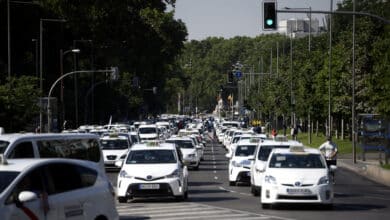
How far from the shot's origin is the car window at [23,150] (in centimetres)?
2076

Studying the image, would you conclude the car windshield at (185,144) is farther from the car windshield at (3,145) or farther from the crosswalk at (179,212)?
the car windshield at (3,145)

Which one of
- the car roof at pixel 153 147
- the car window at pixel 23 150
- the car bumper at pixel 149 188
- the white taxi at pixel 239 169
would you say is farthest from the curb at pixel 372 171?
the car window at pixel 23 150

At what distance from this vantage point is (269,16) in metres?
33.9

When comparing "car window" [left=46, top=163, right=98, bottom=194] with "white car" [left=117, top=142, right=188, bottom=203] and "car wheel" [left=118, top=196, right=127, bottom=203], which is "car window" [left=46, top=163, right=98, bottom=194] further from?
"car wheel" [left=118, top=196, right=127, bottom=203]

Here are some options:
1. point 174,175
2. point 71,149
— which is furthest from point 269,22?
point 71,149

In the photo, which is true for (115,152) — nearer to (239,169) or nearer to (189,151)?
(189,151)

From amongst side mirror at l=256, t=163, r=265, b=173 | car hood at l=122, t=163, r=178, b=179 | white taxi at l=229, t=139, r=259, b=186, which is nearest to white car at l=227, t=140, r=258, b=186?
white taxi at l=229, t=139, r=259, b=186

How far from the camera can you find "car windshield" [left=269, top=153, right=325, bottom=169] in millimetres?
26422

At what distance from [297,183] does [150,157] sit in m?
5.66

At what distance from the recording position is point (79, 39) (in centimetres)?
9738

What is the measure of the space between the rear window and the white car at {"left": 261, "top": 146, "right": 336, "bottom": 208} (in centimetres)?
427

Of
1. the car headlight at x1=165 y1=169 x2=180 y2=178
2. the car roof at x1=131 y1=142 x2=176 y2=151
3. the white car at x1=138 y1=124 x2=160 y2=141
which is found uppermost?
the car roof at x1=131 y1=142 x2=176 y2=151

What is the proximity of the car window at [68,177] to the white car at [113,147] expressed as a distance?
3283 centimetres

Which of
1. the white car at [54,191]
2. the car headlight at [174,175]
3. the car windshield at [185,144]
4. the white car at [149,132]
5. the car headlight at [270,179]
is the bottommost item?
the white car at [149,132]
